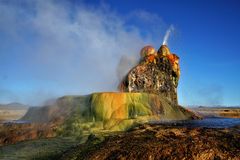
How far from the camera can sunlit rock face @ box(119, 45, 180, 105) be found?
6750 cm

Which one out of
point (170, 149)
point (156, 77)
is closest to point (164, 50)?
point (156, 77)

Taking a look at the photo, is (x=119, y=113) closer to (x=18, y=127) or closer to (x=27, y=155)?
(x=18, y=127)

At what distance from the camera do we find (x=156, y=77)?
67.8 metres

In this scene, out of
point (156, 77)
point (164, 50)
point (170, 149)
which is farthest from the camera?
point (164, 50)

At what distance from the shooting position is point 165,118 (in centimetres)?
4356

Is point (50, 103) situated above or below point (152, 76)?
below

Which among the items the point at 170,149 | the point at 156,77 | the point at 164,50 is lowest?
the point at 170,149

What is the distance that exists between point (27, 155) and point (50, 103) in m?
29.1

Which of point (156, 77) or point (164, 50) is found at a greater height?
point (164, 50)

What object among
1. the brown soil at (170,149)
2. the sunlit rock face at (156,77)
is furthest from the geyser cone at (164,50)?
the brown soil at (170,149)

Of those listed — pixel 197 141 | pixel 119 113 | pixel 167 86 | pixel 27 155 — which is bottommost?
pixel 27 155

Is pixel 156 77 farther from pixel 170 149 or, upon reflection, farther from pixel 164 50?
pixel 170 149

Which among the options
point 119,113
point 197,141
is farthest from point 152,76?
point 197,141

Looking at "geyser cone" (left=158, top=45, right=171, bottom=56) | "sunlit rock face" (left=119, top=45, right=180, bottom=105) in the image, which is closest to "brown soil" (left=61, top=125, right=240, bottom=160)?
"sunlit rock face" (left=119, top=45, right=180, bottom=105)
